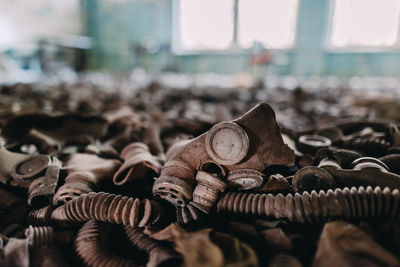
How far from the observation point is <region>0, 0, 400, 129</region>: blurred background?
930 cm

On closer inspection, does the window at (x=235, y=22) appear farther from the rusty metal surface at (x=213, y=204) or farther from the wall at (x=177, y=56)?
the rusty metal surface at (x=213, y=204)

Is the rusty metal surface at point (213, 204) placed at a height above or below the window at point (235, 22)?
below

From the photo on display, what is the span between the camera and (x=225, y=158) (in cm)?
122

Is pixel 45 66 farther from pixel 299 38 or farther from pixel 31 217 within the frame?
pixel 31 217

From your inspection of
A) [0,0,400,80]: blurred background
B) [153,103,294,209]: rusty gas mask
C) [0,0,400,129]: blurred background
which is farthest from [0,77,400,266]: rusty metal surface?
[0,0,400,80]: blurred background

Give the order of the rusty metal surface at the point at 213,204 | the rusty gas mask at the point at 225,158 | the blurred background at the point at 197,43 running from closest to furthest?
the rusty metal surface at the point at 213,204
the rusty gas mask at the point at 225,158
the blurred background at the point at 197,43

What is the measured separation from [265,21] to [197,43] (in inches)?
112

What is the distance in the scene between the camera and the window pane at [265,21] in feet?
33.2

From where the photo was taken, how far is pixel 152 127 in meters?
2.30

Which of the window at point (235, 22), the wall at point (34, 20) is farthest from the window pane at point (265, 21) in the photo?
the wall at point (34, 20)

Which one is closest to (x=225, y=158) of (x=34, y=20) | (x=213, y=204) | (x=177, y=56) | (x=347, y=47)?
(x=213, y=204)

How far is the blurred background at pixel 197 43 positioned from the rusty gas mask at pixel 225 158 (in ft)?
20.3

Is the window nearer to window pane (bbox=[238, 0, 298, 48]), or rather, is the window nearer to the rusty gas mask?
window pane (bbox=[238, 0, 298, 48])

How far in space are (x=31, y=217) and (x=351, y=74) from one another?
10952 millimetres
